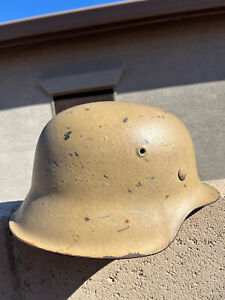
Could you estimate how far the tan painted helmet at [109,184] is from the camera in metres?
1.00

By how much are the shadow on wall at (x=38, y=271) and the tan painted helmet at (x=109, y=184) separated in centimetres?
27

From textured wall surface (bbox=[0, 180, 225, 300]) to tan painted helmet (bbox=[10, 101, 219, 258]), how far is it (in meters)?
0.28

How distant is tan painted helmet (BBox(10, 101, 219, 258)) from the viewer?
100cm

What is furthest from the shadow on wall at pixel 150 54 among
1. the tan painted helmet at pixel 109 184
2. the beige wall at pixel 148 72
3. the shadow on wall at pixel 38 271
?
the shadow on wall at pixel 38 271

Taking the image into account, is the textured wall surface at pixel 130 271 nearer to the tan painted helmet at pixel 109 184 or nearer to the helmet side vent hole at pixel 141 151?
the tan painted helmet at pixel 109 184

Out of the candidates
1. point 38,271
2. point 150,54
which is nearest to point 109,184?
point 38,271

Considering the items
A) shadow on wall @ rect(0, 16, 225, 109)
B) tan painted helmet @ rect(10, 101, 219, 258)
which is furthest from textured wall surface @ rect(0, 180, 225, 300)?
shadow on wall @ rect(0, 16, 225, 109)

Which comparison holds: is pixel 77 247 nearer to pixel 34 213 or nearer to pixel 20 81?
pixel 34 213

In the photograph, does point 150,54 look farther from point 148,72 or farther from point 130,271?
point 130,271

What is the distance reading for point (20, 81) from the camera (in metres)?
4.11

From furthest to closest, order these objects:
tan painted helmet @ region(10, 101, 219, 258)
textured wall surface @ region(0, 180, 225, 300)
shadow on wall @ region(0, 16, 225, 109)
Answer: shadow on wall @ region(0, 16, 225, 109), textured wall surface @ region(0, 180, 225, 300), tan painted helmet @ region(10, 101, 219, 258)

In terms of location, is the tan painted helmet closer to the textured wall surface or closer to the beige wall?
the textured wall surface

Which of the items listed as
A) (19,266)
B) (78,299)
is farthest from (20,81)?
(78,299)

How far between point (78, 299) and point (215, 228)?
3.01 feet
